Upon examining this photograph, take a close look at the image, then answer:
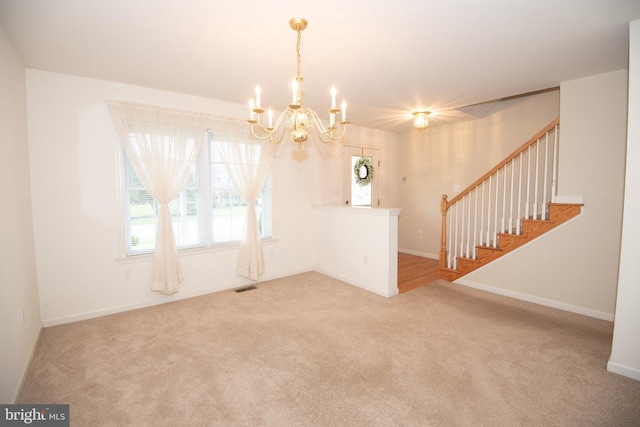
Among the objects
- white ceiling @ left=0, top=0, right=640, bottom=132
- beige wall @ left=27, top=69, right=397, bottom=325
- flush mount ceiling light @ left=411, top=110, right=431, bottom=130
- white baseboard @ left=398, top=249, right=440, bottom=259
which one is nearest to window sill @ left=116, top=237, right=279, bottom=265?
beige wall @ left=27, top=69, right=397, bottom=325

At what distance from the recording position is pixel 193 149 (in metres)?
3.82

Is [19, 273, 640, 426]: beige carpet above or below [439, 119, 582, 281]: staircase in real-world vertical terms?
below

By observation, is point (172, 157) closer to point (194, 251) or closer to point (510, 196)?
point (194, 251)

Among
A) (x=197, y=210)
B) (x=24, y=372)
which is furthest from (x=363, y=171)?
(x=24, y=372)

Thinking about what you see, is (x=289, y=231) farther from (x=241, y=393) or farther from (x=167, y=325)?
(x=241, y=393)

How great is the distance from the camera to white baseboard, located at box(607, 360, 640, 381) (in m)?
2.25

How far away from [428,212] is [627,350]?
4.10 m

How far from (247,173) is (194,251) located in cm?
126

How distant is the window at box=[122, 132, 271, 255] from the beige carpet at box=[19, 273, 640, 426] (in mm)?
877

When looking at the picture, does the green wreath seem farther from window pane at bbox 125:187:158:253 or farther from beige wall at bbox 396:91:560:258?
window pane at bbox 125:187:158:253

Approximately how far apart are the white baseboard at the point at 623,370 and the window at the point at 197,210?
402 centimetres

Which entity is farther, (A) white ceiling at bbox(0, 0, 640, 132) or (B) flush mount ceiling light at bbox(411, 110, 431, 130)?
(B) flush mount ceiling light at bbox(411, 110, 431, 130)

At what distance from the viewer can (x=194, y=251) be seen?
3994mm

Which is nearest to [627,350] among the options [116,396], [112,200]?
[116,396]
